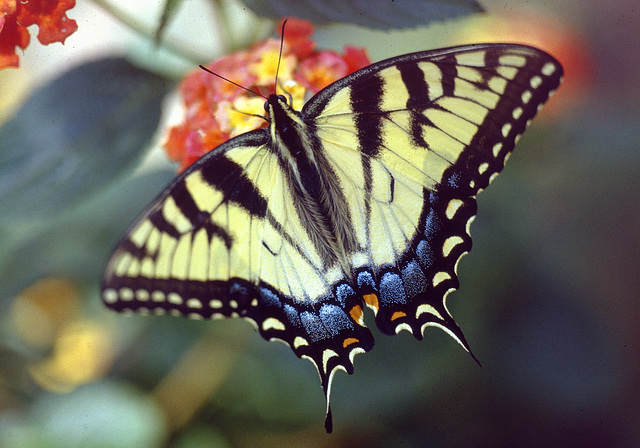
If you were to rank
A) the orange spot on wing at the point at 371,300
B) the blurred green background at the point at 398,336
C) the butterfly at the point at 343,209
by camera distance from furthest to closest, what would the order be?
the blurred green background at the point at 398,336 → the orange spot on wing at the point at 371,300 → the butterfly at the point at 343,209

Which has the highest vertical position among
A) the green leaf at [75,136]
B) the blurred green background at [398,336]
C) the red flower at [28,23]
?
the red flower at [28,23]

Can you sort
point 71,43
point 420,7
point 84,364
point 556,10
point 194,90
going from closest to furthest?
point 420,7
point 194,90
point 71,43
point 84,364
point 556,10

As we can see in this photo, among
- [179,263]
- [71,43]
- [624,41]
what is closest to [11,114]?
[71,43]

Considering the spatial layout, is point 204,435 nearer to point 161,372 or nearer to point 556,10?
point 161,372

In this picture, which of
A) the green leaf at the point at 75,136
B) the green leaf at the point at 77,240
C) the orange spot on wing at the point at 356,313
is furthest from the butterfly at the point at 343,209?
the green leaf at the point at 77,240

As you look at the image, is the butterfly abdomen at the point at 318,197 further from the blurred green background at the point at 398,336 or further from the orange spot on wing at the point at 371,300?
Answer: the blurred green background at the point at 398,336

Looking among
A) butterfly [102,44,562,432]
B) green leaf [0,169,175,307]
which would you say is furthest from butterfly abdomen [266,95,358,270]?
green leaf [0,169,175,307]
